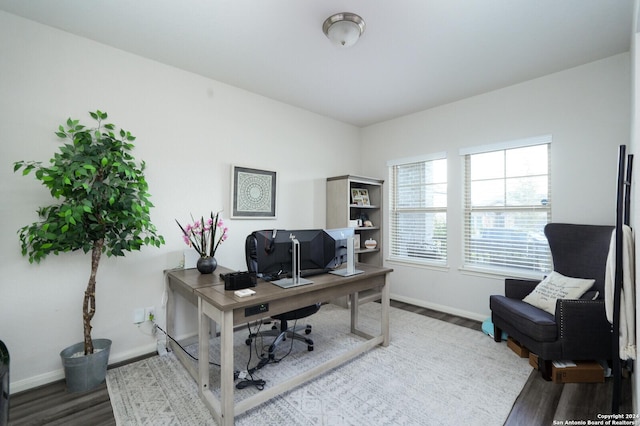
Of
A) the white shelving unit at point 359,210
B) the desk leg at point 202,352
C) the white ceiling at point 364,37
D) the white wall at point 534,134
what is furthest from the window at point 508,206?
the desk leg at point 202,352

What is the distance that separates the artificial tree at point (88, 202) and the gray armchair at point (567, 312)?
3.12 meters

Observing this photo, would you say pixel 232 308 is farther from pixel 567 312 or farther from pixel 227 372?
pixel 567 312

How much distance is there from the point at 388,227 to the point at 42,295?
3843mm

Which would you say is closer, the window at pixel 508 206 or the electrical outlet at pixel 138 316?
the electrical outlet at pixel 138 316

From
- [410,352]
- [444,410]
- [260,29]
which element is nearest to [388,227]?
[410,352]

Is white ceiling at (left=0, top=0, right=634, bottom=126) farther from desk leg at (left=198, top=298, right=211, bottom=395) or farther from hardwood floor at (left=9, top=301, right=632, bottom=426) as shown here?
hardwood floor at (left=9, top=301, right=632, bottom=426)

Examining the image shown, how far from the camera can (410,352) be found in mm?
→ 2561

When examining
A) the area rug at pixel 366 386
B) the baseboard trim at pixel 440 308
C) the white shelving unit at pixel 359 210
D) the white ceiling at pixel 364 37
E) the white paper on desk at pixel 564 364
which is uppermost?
the white ceiling at pixel 364 37

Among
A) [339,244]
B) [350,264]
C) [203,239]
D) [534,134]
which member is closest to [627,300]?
[350,264]

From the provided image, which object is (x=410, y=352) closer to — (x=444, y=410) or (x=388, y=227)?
(x=444, y=410)

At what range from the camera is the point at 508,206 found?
3.17 metres

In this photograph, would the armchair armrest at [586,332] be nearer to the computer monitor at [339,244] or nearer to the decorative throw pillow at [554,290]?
the decorative throw pillow at [554,290]

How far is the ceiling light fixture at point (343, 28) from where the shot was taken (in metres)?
1.97

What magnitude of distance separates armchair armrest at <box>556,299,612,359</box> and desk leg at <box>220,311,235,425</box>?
2364mm
